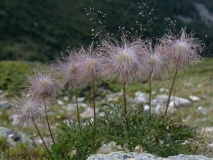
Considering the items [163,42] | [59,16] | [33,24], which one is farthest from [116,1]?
[163,42]

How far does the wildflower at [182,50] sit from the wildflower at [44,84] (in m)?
1.58

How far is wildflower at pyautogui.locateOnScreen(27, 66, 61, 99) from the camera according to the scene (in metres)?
4.73

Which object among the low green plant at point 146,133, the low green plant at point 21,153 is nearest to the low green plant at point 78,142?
the low green plant at point 146,133

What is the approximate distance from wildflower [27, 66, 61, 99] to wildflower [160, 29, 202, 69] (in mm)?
1579

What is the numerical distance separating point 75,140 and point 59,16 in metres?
152

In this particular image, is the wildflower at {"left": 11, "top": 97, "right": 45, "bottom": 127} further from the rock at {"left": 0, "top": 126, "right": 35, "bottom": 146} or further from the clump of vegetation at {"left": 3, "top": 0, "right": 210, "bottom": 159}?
the rock at {"left": 0, "top": 126, "right": 35, "bottom": 146}

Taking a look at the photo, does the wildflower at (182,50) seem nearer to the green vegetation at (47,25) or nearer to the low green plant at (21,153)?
the low green plant at (21,153)

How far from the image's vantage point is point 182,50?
14.9 feet

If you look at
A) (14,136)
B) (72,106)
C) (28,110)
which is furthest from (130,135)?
(72,106)

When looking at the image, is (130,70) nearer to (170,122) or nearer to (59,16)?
(170,122)

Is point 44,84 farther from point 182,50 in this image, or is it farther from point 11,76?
point 11,76

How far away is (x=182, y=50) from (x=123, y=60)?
92cm

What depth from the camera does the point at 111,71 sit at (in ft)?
13.8

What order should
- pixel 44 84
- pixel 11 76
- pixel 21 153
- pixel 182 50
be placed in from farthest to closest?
pixel 11 76 < pixel 21 153 < pixel 44 84 < pixel 182 50
